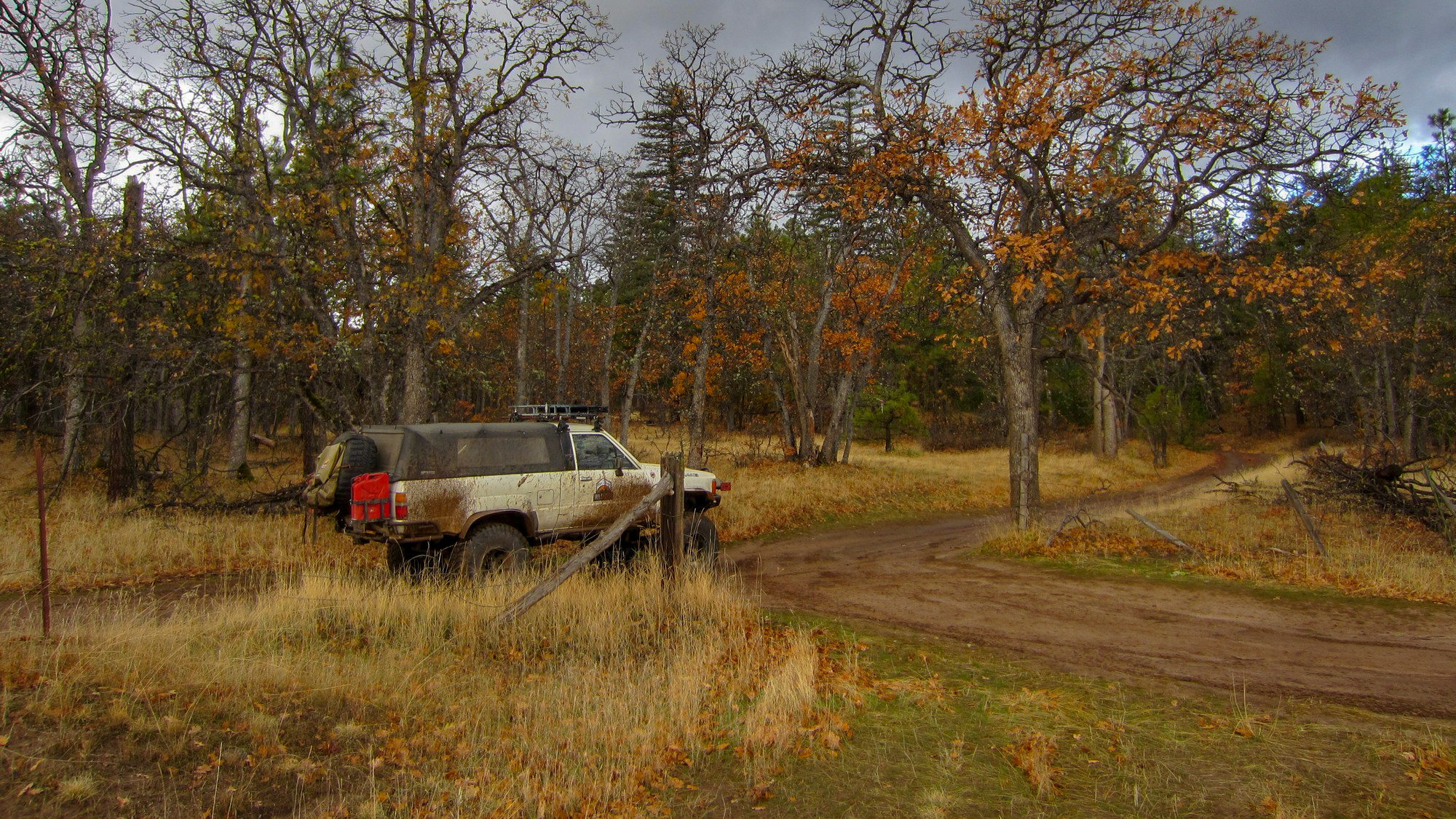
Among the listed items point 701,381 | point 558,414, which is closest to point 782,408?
point 701,381

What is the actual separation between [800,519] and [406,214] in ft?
31.3

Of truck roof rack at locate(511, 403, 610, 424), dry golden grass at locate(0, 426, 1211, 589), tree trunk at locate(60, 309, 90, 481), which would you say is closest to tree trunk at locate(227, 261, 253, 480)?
dry golden grass at locate(0, 426, 1211, 589)

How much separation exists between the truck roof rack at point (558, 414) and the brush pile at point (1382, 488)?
11.5 meters

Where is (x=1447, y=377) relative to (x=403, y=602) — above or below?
above

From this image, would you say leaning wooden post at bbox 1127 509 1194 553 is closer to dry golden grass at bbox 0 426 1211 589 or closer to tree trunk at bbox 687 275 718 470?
dry golden grass at bbox 0 426 1211 589

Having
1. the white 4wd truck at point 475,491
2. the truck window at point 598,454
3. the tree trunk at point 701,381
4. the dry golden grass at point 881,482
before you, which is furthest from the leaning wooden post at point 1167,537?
the tree trunk at point 701,381

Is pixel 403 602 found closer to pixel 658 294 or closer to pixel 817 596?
pixel 817 596

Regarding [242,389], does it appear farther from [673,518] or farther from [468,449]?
[673,518]

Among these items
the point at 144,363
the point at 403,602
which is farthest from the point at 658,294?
the point at 403,602

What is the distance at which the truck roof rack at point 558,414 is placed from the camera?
11078 millimetres

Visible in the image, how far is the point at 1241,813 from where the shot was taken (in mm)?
4441

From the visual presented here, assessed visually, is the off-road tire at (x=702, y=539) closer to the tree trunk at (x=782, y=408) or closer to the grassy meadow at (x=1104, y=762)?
the grassy meadow at (x=1104, y=762)

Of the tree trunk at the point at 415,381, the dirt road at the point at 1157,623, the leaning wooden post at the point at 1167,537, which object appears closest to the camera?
the dirt road at the point at 1157,623

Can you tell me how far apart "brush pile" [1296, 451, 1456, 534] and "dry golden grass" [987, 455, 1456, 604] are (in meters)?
0.21
